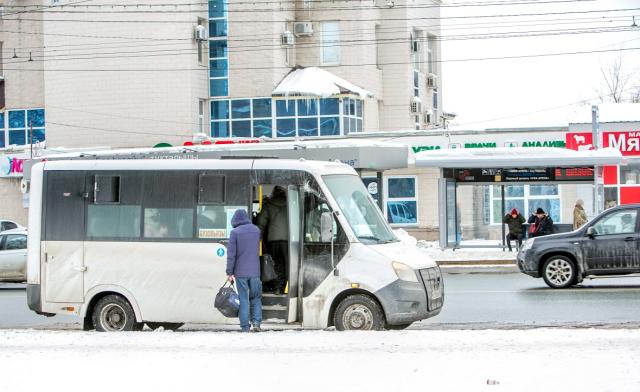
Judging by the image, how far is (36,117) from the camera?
5991cm

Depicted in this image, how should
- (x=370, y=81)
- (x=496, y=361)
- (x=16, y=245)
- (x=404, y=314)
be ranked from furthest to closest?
(x=370, y=81)
(x=16, y=245)
(x=404, y=314)
(x=496, y=361)

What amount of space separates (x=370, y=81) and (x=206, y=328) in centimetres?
4206

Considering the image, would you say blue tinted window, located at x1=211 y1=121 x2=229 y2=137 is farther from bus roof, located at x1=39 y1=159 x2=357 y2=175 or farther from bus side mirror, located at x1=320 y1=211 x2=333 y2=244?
bus side mirror, located at x1=320 y1=211 x2=333 y2=244

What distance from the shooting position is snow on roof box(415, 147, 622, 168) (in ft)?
107

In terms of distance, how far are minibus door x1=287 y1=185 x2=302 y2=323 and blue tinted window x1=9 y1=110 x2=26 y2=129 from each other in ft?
155

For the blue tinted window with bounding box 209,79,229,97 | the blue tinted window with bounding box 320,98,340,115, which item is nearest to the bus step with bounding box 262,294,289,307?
the blue tinted window with bounding box 320,98,340,115

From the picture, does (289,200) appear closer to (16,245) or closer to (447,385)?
(447,385)

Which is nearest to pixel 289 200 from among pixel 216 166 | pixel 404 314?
pixel 216 166

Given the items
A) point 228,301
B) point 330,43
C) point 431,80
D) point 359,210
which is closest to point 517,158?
point 359,210

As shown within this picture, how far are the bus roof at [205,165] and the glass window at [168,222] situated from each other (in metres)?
0.62

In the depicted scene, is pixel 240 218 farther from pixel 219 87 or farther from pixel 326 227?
pixel 219 87

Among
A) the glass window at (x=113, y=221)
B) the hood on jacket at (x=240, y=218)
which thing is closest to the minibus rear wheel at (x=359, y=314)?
the hood on jacket at (x=240, y=218)

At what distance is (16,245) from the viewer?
2906 cm

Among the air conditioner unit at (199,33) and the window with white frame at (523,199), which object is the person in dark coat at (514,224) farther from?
the air conditioner unit at (199,33)
